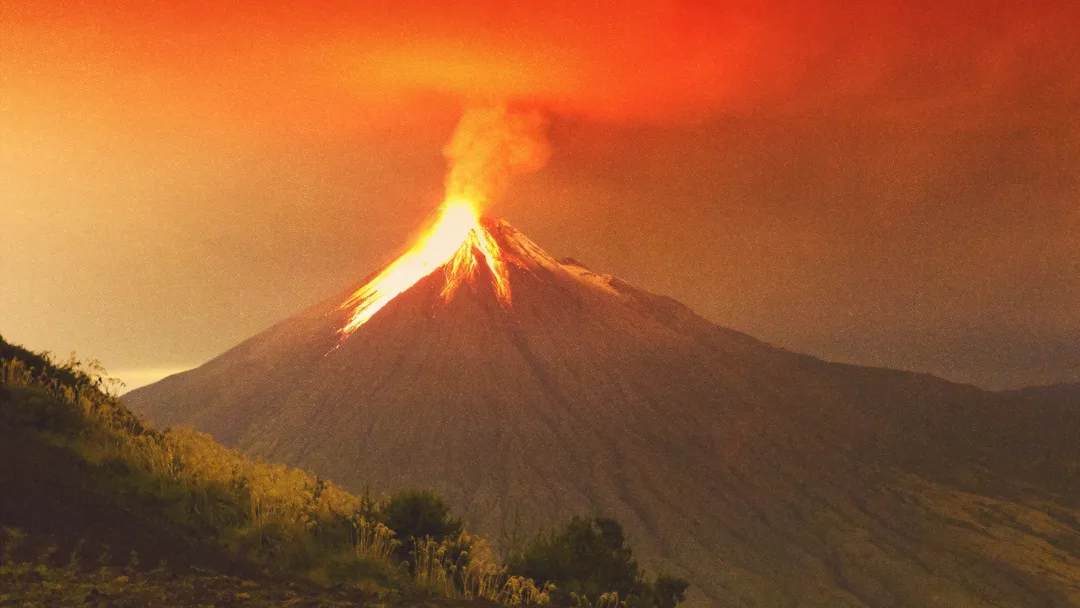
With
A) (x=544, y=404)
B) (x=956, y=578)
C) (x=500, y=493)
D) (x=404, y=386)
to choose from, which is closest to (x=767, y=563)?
(x=956, y=578)

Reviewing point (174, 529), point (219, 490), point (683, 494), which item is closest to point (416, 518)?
point (219, 490)

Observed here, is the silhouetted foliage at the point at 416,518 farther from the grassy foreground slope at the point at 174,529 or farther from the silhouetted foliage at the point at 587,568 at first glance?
the silhouetted foliage at the point at 587,568

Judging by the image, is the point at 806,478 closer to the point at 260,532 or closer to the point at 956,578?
the point at 956,578

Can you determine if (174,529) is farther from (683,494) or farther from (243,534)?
(683,494)

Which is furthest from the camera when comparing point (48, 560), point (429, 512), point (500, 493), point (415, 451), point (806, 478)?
point (806, 478)

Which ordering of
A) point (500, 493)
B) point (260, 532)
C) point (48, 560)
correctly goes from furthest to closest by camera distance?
Result: point (500, 493)
point (260, 532)
point (48, 560)

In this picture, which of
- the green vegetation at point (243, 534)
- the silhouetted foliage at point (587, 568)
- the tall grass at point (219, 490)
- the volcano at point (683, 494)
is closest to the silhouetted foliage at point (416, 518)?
the green vegetation at point (243, 534)

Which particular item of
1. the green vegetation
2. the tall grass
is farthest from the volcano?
the tall grass

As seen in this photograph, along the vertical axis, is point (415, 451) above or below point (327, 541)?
above
